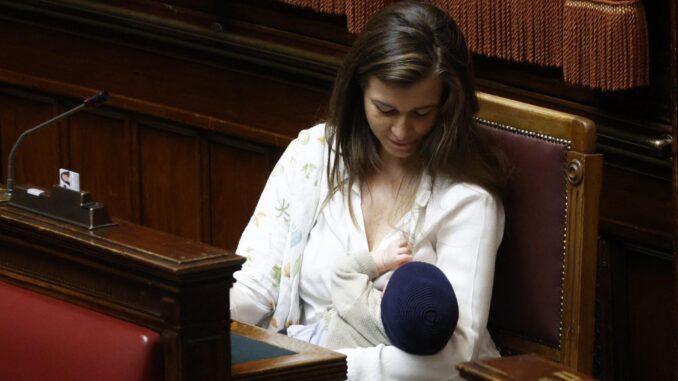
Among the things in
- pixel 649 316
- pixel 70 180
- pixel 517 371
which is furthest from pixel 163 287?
pixel 649 316

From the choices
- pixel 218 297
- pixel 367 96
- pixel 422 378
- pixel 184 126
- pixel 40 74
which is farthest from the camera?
pixel 40 74

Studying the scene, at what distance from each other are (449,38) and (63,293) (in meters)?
0.87

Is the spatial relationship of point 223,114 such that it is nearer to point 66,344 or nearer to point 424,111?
point 424,111

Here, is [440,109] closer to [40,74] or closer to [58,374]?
[58,374]

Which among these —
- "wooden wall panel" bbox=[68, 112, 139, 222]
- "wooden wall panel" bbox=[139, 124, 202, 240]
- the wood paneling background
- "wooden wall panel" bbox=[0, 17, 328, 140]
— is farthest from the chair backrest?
"wooden wall panel" bbox=[68, 112, 139, 222]

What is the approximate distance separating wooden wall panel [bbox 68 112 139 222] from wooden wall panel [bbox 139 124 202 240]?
6 cm

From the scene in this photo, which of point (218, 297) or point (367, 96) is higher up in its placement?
point (367, 96)

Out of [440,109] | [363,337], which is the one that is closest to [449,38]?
[440,109]

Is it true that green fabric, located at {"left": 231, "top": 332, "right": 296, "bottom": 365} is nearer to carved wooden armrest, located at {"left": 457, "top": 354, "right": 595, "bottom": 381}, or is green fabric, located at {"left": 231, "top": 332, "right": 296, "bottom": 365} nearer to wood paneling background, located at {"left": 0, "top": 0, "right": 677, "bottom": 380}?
carved wooden armrest, located at {"left": 457, "top": 354, "right": 595, "bottom": 381}

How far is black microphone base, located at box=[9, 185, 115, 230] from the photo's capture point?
2.54 meters

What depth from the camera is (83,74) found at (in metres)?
4.72

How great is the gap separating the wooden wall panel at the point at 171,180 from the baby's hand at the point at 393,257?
5.31 feet

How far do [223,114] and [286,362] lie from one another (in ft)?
6.43

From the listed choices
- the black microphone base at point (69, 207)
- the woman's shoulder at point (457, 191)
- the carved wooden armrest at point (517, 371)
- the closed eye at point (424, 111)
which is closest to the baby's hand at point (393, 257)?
the woman's shoulder at point (457, 191)
